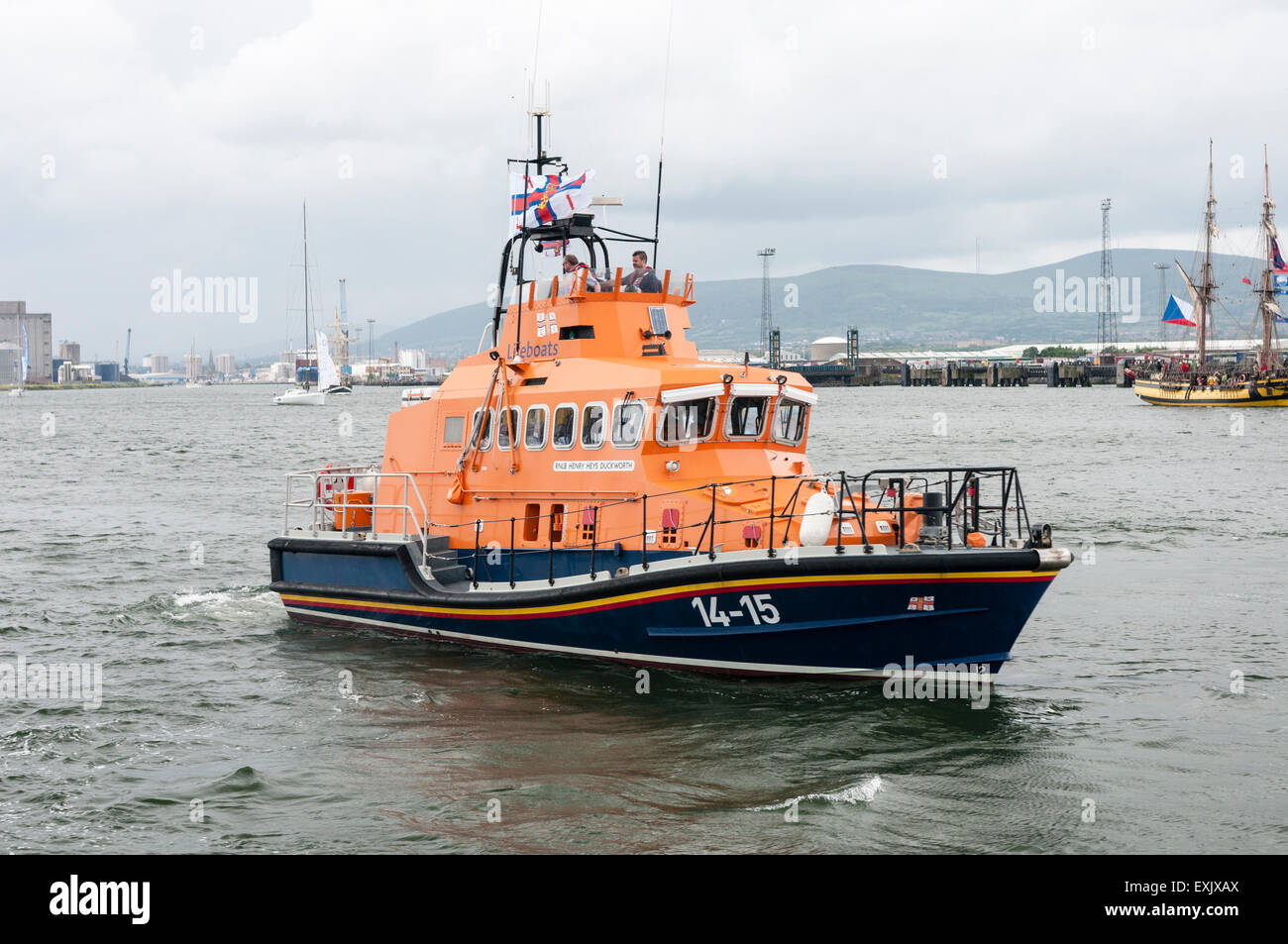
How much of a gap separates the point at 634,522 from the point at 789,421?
222 centimetres

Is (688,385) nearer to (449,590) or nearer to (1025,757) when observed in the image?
(449,590)

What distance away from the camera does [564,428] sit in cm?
1321

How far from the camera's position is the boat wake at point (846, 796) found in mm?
9031

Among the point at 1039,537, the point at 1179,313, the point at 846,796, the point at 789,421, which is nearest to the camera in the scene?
the point at 846,796

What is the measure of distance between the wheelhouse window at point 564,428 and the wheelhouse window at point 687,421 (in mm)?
1087

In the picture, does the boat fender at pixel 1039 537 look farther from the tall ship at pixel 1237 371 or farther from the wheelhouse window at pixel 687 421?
the tall ship at pixel 1237 371

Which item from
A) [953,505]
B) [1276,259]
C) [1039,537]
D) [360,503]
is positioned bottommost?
[360,503]

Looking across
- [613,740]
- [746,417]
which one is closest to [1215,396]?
[746,417]

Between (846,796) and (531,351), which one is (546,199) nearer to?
(531,351)

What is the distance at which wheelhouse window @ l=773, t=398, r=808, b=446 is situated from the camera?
13273 mm

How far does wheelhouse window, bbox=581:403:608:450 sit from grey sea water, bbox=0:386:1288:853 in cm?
238

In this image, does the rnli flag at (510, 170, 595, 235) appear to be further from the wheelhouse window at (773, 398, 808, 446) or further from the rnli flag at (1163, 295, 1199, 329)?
the rnli flag at (1163, 295, 1199, 329)

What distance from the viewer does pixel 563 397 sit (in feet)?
43.2

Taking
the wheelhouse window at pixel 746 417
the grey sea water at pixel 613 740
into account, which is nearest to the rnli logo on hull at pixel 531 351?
the wheelhouse window at pixel 746 417
